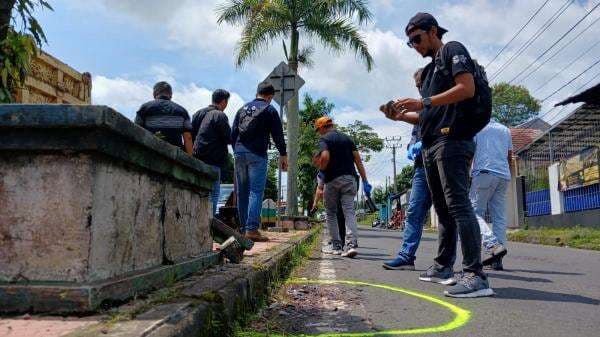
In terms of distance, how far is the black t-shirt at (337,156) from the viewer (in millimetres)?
7195

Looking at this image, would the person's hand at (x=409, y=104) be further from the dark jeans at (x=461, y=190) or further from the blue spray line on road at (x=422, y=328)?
the blue spray line on road at (x=422, y=328)

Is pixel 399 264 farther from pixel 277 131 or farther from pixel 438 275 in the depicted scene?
pixel 277 131

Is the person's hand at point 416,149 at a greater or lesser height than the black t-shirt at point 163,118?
lesser

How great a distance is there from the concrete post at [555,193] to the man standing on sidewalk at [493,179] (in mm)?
15064

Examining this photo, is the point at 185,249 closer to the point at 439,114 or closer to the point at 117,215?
the point at 117,215

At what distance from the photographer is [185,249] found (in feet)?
11.1

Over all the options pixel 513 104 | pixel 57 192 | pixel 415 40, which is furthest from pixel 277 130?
pixel 513 104

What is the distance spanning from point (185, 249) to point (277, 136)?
133 inches

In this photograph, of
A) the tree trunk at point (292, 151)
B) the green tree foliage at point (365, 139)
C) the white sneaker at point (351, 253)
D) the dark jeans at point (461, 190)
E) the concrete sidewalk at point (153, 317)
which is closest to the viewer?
the concrete sidewalk at point (153, 317)

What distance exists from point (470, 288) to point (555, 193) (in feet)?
58.3

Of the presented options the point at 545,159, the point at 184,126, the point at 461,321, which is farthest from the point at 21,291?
the point at 545,159

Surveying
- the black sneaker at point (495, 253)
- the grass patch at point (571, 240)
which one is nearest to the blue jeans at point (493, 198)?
the black sneaker at point (495, 253)

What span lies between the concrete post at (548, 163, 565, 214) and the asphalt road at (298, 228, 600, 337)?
569 inches

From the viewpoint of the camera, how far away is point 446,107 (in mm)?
4016
